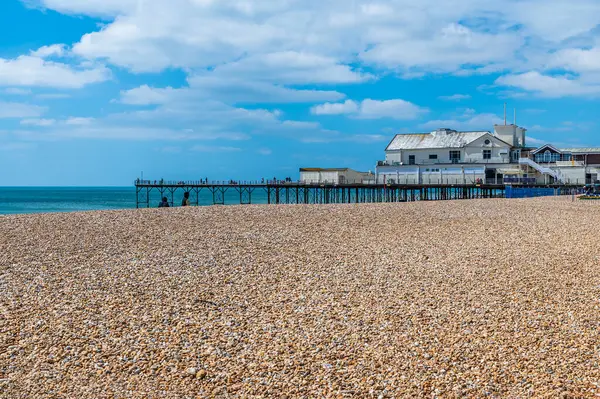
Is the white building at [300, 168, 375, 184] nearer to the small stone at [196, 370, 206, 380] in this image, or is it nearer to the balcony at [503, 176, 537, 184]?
the balcony at [503, 176, 537, 184]

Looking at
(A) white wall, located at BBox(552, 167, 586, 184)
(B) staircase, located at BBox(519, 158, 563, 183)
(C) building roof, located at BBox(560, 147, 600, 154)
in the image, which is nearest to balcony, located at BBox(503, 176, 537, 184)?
(B) staircase, located at BBox(519, 158, 563, 183)

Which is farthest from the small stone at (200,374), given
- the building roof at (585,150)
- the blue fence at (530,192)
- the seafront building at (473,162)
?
the building roof at (585,150)

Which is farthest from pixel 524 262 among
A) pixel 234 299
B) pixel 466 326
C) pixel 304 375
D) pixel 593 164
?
pixel 593 164

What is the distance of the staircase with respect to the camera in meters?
47.4

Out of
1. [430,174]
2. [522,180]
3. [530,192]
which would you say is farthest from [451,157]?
[530,192]

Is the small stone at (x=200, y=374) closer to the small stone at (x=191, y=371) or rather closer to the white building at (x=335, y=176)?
the small stone at (x=191, y=371)

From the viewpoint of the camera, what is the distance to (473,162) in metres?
50.8

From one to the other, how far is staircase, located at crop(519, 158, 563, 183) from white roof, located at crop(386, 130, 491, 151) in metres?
4.31

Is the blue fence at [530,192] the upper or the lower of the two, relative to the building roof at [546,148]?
lower

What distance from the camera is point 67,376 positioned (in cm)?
607

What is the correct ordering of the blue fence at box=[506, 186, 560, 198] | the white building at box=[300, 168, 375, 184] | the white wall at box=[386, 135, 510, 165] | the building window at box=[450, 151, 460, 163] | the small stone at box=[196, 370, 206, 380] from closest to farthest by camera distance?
the small stone at box=[196, 370, 206, 380]
the blue fence at box=[506, 186, 560, 198]
the white wall at box=[386, 135, 510, 165]
the building window at box=[450, 151, 460, 163]
the white building at box=[300, 168, 375, 184]

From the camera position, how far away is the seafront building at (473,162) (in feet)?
158

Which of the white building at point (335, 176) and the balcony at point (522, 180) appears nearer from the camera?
the balcony at point (522, 180)

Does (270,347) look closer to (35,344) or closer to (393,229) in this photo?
(35,344)
